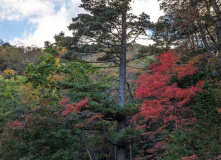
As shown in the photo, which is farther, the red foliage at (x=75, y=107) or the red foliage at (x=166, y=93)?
the red foliage at (x=75, y=107)

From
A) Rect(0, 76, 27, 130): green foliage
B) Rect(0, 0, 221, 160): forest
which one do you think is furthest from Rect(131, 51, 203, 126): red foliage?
Rect(0, 76, 27, 130): green foliage

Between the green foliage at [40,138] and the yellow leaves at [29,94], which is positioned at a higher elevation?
the yellow leaves at [29,94]

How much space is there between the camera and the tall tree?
330 inches

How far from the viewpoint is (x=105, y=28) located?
326 inches

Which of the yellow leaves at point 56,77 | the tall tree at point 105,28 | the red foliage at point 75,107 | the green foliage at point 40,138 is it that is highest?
the tall tree at point 105,28

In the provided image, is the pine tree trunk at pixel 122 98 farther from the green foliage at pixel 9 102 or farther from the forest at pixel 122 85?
the green foliage at pixel 9 102

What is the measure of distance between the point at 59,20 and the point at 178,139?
669 inches

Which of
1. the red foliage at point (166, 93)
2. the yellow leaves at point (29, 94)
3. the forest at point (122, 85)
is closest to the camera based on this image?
the red foliage at point (166, 93)

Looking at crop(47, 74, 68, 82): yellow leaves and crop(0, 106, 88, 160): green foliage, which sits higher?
crop(47, 74, 68, 82): yellow leaves

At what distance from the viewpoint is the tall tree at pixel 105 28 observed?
8375mm

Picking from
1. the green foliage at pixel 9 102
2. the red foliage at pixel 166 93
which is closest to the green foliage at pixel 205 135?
the red foliage at pixel 166 93

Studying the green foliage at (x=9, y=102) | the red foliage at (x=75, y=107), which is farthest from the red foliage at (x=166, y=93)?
the green foliage at (x=9, y=102)

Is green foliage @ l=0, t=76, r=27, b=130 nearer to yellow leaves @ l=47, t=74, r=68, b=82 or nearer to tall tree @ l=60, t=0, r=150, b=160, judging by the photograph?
yellow leaves @ l=47, t=74, r=68, b=82

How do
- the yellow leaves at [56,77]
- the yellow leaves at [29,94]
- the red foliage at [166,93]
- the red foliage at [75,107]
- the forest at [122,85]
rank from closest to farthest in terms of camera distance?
the red foliage at [166,93] → the forest at [122,85] → the red foliage at [75,107] → the yellow leaves at [56,77] → the yellow leaves at [29,94]
